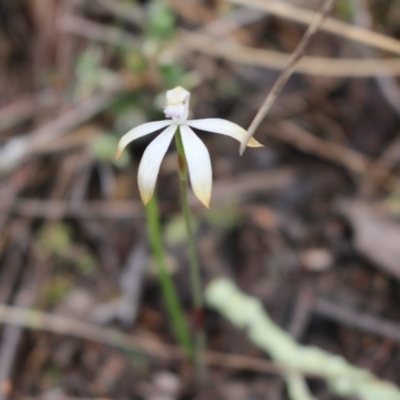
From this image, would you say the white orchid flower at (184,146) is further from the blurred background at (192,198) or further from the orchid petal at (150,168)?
the blurred background at (192,198)

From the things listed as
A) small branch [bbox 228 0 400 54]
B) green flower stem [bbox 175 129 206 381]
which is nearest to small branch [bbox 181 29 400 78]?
small branch [bbox 228 0 400 54]

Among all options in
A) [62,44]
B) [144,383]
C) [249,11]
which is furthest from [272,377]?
[62,44]

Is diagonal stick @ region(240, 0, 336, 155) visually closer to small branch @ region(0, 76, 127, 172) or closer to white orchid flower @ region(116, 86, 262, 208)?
white orchid flower @ region(116, 86, 262, 208)

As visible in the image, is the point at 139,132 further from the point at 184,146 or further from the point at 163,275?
the point at 163,275

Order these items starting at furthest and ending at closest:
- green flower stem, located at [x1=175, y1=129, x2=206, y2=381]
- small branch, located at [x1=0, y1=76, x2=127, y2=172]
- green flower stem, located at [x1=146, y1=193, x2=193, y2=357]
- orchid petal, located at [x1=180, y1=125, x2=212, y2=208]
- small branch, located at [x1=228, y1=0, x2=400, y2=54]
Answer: small branch, located at [x1=0, y1=76, x2=127, y2=172] → small branch, located at [x1=228, y1=0, x2=400, y2=54] → green flower stem, located at [x1=146, y1=193, x2=193, y2=357] → green flower stem, located at [x1=175, y1=129, x2=206, y2=381] → orchid petal, located at [x1=180, y1=125, x2=212, y2=208]

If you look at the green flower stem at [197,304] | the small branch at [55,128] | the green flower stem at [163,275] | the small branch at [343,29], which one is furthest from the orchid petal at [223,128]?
the small branch at [55,128]

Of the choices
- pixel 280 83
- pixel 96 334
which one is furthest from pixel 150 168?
pixel 96 334
